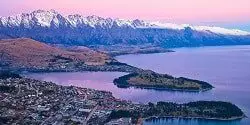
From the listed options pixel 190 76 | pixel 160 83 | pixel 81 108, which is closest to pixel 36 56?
pixel 190 76

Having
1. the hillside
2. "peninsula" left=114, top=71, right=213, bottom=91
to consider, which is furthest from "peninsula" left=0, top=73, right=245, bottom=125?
the hillside

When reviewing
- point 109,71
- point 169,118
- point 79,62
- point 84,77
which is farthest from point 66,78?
point 169,118

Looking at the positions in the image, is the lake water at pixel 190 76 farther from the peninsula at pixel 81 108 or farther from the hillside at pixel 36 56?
the hillside at pixel 36 56

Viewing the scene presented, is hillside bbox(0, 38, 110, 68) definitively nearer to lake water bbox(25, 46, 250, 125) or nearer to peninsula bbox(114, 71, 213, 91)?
lake water bbox(25, 46, 250, 125)

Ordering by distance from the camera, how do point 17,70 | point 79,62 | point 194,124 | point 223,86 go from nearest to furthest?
point 194,124
point 223,86
point 17,70
point 79,62

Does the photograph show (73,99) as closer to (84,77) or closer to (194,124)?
(194,124)

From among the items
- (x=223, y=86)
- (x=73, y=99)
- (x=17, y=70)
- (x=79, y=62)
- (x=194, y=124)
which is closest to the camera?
(x=194, y=124)

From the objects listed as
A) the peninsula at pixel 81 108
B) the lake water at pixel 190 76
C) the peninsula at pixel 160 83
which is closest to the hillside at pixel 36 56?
the lake water at pixel 190 76

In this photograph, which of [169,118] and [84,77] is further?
[84,77]

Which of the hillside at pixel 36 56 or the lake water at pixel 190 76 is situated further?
the hillside at pixel 36 56
